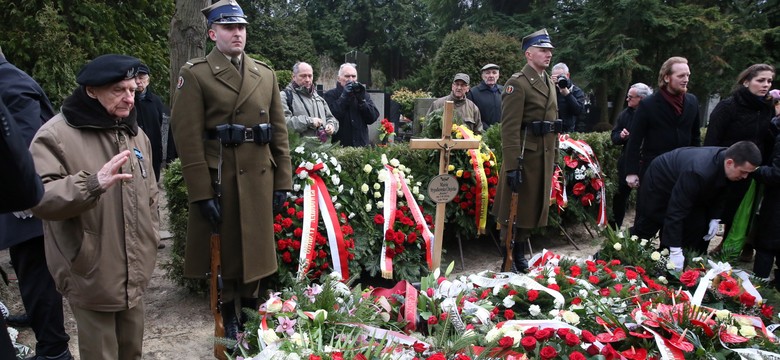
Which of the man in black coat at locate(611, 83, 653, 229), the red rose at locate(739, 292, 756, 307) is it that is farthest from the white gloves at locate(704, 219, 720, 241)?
the man in black coat at locate(611, 83, 653, 229)

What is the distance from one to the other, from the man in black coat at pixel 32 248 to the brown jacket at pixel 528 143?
3296 mm

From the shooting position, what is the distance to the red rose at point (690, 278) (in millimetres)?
3707

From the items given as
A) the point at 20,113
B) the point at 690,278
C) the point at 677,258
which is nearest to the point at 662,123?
the point at 677,258

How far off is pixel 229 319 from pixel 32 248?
45.7 inches

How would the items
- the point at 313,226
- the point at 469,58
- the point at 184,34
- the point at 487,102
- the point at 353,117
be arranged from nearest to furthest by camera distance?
the point at 313,226, the point at 184,34, the point at 353,117, the point at 487,102, the point at 469,58

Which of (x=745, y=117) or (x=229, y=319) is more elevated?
(x=745, y=117)

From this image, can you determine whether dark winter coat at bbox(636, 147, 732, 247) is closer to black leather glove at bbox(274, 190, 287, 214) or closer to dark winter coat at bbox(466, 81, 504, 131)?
black leather glove at bbox(274, 190, 287, 214)

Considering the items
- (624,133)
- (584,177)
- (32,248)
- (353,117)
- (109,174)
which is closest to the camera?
(109,174)

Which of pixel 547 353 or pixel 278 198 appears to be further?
Answer: pixel 278 198

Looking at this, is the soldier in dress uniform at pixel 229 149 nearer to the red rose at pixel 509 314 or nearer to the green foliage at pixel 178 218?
the green foliage at pixel 178 218

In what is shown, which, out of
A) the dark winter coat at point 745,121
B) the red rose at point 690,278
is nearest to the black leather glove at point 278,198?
the red rose at point 690,278

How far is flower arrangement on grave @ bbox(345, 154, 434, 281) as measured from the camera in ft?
15.6

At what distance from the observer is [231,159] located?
3.47 m

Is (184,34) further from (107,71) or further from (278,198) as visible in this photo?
(107,71)
